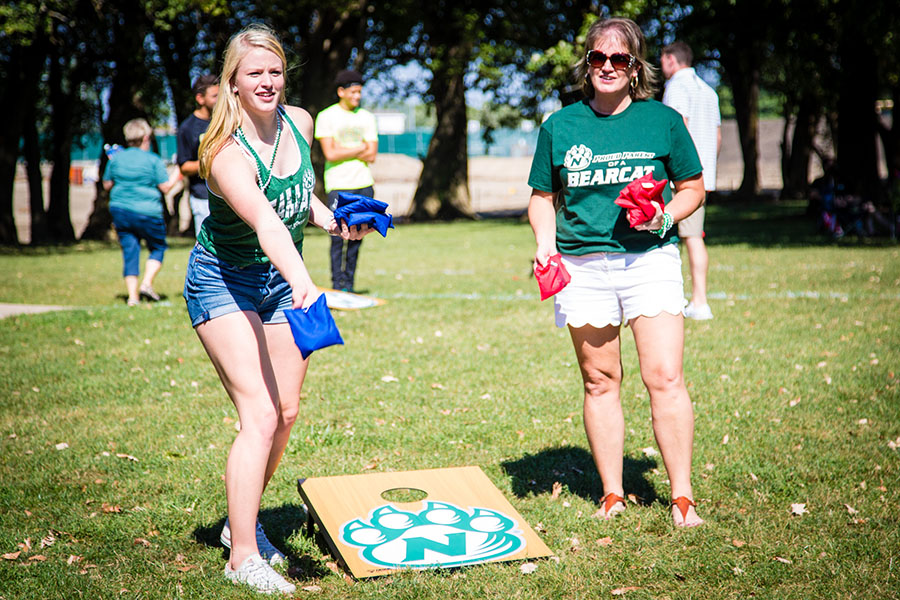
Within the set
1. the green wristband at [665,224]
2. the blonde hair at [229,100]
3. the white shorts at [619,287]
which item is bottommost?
the white shorts at [619,287]

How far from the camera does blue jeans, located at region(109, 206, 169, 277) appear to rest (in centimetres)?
1016

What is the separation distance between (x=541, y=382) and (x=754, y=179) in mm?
31108

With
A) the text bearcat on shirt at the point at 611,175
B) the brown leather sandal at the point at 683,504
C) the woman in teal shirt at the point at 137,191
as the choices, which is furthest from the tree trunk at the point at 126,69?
the brown leather sandal at the point at 683,504

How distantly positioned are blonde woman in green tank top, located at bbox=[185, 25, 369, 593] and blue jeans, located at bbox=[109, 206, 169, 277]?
709 cm

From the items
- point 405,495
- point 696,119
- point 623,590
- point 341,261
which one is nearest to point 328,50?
point 341,261

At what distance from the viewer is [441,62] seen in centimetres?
2708

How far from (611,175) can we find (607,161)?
7cm

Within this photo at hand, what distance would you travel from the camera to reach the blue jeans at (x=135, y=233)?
1016 cm

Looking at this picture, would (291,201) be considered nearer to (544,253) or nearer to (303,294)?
(303,294)

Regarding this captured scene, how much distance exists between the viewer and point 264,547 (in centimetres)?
372

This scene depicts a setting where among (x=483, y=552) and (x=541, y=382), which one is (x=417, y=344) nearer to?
(x=541, y=382)

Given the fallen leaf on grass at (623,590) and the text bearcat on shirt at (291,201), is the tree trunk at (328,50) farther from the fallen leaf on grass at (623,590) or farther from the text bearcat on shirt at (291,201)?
the fallen leaf on grass at (623,590)

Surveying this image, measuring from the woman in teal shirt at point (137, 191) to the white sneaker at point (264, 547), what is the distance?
272 inches

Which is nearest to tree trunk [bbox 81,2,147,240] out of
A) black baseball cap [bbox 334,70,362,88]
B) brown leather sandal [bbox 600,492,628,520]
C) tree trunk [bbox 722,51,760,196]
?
black baseball cap [bbox 334,70,362,88]
